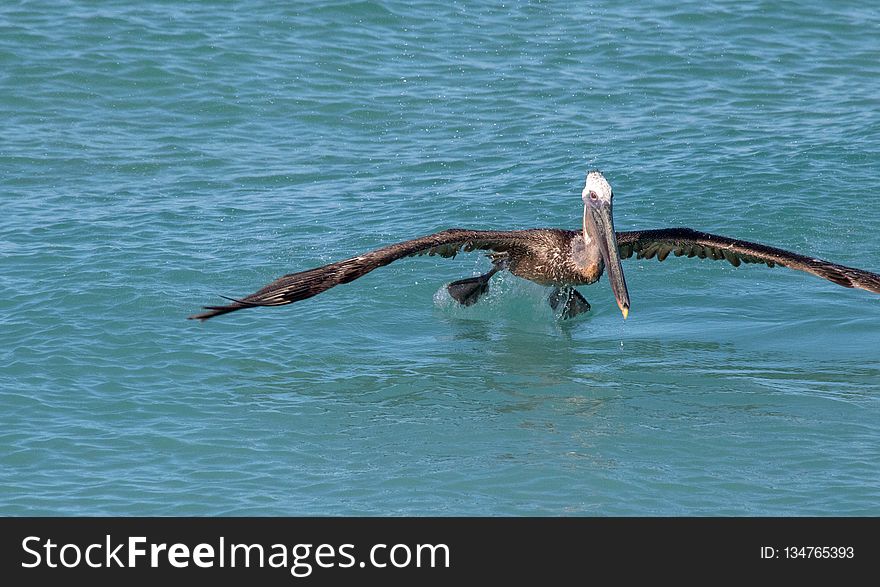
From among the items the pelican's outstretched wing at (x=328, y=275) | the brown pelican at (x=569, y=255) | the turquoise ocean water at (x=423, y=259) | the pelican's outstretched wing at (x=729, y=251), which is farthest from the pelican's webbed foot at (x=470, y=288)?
the pelican's outstretched wing at (x=328, y=275)

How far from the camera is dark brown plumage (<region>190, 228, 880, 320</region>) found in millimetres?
10453

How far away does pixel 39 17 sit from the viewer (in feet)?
69.1

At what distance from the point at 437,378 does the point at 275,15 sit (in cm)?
1230

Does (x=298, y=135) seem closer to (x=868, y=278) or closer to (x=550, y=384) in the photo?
(x=550, y=384)

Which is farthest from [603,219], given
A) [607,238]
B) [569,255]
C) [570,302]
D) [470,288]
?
[470,288]

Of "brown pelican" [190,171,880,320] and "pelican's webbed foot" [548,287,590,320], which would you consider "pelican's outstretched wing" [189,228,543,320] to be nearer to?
"brown pelican" [190,171,880,320]

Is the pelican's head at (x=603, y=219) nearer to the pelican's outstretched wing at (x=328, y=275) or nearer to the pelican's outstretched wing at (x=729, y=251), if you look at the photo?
the pelican's outstretched wing at (x=729, y=251)

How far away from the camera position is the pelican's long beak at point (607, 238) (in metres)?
10.1

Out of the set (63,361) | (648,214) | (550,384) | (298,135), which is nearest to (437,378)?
(550,384)

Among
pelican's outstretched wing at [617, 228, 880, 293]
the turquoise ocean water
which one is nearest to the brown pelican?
pelican's outstretched wing at [617, 228, 880, 293]

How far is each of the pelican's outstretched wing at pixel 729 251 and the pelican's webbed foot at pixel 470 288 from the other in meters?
1.37

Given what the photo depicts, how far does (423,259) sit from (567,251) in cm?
308

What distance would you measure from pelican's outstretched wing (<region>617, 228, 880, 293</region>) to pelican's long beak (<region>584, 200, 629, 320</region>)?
2.74 ft

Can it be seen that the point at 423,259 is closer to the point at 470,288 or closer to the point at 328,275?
the point at 470,288
